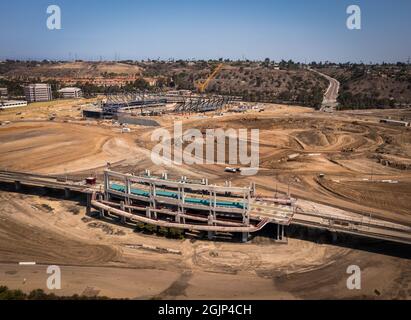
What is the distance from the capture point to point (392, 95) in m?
111

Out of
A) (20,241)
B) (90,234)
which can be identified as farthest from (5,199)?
(90,234)

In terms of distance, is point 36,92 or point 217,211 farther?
point 36,92

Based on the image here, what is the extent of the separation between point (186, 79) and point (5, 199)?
12471 cm

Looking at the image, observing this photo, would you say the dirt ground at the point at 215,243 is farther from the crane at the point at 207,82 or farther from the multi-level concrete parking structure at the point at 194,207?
the crane at the point at 207,82

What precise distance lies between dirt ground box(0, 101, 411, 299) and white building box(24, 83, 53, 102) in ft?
192

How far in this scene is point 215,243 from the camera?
105 ft

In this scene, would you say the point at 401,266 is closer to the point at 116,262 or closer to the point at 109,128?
the point at 116,262

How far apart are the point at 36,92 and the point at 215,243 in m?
111

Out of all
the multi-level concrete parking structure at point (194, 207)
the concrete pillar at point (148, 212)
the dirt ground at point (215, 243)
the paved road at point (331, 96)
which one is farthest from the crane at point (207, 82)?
the concrete pillar at point (148, 212)

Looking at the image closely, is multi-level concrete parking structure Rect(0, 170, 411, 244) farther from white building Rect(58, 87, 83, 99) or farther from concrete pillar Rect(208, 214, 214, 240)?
white building Rect(58, 87, 83, 99)

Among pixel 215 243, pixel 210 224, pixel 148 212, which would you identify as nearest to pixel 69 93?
pixel 148 212

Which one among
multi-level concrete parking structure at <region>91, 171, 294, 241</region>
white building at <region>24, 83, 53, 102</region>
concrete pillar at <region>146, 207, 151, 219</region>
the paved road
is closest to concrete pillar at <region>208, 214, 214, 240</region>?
multi-level concrete parking structure at <region>91, 171, 294, 241</region>

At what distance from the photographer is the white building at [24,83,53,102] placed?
405 feet

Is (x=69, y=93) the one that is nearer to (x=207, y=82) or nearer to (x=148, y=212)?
(x=207, y=82)
